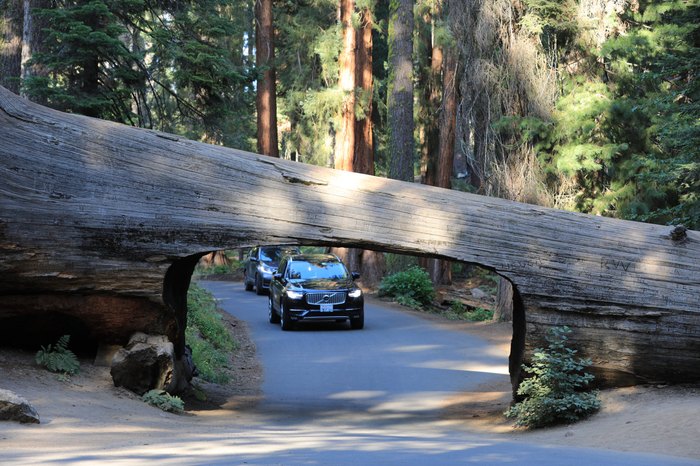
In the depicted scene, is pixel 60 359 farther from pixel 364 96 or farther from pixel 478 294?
pixel 478 294

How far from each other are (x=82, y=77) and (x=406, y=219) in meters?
10.3

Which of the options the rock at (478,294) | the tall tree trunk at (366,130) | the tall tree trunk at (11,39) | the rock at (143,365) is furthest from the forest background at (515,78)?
the rock at (478,294)

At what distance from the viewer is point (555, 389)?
11.3 metres

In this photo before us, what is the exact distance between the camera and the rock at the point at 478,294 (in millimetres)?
33775

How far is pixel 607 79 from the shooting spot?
22219mm

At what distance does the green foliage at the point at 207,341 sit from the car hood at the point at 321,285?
2.21 m

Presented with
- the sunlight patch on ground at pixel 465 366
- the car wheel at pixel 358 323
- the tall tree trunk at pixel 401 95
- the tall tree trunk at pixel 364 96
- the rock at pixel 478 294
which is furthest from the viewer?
the rock at pixel 478 294


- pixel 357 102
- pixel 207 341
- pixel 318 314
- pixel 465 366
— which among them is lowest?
pixel 465 366

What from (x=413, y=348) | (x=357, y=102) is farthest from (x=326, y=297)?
(x=357, y=102)

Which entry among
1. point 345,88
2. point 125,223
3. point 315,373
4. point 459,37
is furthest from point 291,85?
point 125,223

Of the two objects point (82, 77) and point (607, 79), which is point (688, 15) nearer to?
point (607, 79)

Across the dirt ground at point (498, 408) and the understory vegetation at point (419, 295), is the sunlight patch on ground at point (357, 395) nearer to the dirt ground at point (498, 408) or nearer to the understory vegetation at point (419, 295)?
the dirt ground at point (498, 408)

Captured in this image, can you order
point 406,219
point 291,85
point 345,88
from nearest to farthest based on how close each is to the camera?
point 406,219 → point 345,88 → point 291,85

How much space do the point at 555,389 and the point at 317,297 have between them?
1120 cm
